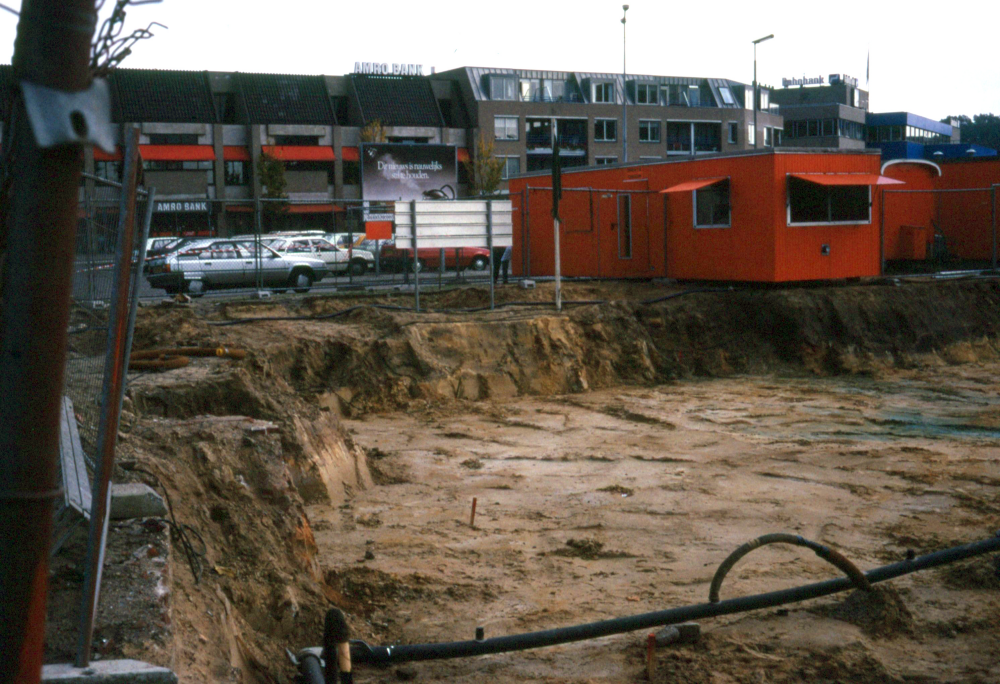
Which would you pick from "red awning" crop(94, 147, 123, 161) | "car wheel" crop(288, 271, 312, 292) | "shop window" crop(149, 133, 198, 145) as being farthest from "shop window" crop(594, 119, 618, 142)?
"car wheel" crop(288, 271, 312, 292)

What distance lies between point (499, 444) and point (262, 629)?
25.7 ft

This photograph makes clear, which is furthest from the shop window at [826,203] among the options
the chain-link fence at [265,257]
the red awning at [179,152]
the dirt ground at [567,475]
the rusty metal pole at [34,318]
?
the red awning at [179,152]

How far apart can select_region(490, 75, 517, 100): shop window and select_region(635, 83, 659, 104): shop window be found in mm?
10356

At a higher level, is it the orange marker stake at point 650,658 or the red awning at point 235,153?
the red awning at point 235,153

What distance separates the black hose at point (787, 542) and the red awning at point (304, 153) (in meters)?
52.7

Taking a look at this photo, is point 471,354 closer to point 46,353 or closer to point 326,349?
point 326,349

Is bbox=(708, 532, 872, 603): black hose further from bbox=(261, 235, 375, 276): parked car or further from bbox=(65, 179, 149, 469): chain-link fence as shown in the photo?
bbox=(261, 235, 375, 276): parked car

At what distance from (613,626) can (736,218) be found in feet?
53.6

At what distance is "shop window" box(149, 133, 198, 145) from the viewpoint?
175ft

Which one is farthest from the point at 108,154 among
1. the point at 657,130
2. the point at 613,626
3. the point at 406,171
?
the point at 657,130

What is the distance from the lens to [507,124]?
6400cm

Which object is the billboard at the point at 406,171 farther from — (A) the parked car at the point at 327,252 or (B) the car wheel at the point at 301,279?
(B) the car wheel at the point at 301,279

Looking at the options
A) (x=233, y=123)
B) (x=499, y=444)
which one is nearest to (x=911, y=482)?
(x=499, y=444)

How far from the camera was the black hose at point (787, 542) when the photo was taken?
5.84 metres
